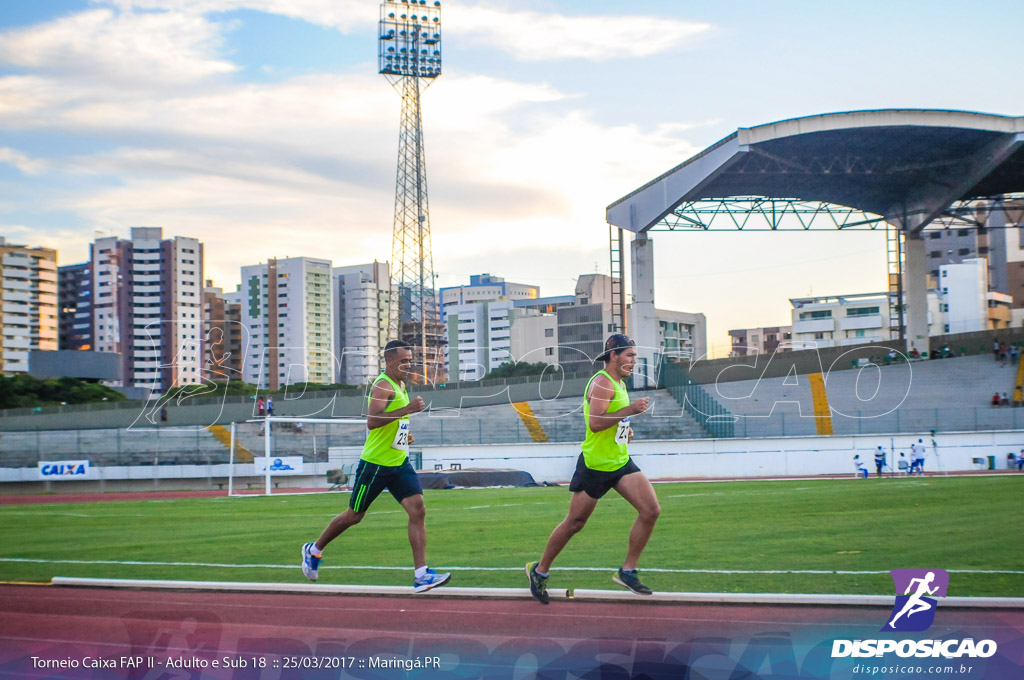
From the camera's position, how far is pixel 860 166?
140 ft

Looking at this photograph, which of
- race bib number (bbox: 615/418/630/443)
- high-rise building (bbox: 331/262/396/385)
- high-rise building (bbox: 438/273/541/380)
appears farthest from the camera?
high-rise building (bbox: 331/262/396/385)

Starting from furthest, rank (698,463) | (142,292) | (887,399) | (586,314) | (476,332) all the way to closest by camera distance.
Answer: (476,332) < (142,292) < (586,314) < (887,399) < (698,463)

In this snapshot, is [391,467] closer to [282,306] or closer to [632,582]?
[632,582]

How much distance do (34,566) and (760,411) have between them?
128 ft

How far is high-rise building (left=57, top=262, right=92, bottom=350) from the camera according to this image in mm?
154375

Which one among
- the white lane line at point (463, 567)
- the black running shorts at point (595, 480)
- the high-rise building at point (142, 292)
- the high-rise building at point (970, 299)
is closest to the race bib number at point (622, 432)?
the black running shorts at point (595, 480)

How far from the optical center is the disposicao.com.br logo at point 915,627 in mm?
5570

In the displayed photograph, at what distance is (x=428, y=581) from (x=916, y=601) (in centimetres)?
392

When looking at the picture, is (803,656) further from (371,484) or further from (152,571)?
(152,571)

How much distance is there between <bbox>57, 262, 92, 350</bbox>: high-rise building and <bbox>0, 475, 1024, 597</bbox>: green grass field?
146 metres

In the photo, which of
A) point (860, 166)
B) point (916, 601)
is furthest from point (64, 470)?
point (916, 601)

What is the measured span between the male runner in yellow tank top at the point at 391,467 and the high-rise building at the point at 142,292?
456 feet

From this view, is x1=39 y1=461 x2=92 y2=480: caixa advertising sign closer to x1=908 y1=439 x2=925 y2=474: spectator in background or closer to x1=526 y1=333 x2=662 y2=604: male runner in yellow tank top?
x1=908 y1=439 x2=925 y2=474: spectator in background

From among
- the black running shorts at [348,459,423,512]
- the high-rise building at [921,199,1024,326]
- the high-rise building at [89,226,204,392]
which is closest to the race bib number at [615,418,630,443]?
the black running shorts at [348,459,423,512]
